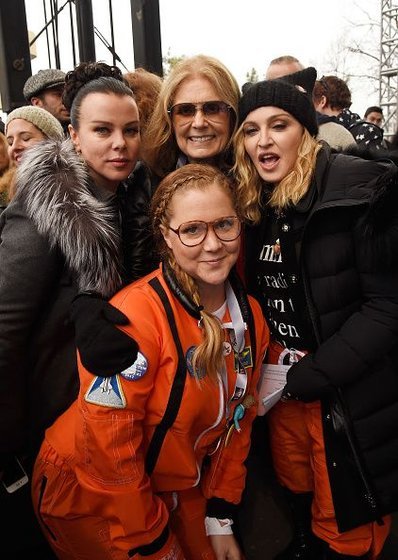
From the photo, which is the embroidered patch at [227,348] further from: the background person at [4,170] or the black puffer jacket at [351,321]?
the background person at [4,170]

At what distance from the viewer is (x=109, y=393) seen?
4.50ft

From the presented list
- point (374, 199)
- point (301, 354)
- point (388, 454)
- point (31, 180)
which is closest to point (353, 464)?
point (388, 454)

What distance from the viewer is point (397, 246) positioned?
4.94 feet

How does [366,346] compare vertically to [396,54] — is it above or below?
below

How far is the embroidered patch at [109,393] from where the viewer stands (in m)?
1.37

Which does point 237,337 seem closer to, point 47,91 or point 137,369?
point 137,369

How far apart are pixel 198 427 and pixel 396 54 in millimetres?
22480

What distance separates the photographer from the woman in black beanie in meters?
1.59

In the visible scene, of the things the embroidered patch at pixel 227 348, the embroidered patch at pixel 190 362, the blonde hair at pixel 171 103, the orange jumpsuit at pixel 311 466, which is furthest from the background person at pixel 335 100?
the embroidered patch at pixel 190 362

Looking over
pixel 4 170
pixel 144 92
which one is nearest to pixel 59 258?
pixel 144 92

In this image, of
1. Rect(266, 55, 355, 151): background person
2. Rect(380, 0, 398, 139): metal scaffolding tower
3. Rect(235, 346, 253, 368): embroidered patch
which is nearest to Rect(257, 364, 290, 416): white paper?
Rect(235, 346, 253, 368): embroidered patch

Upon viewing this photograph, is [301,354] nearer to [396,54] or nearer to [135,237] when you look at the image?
[135,237]

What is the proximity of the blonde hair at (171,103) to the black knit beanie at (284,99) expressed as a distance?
171mm

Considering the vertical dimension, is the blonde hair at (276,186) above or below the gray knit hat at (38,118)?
below
